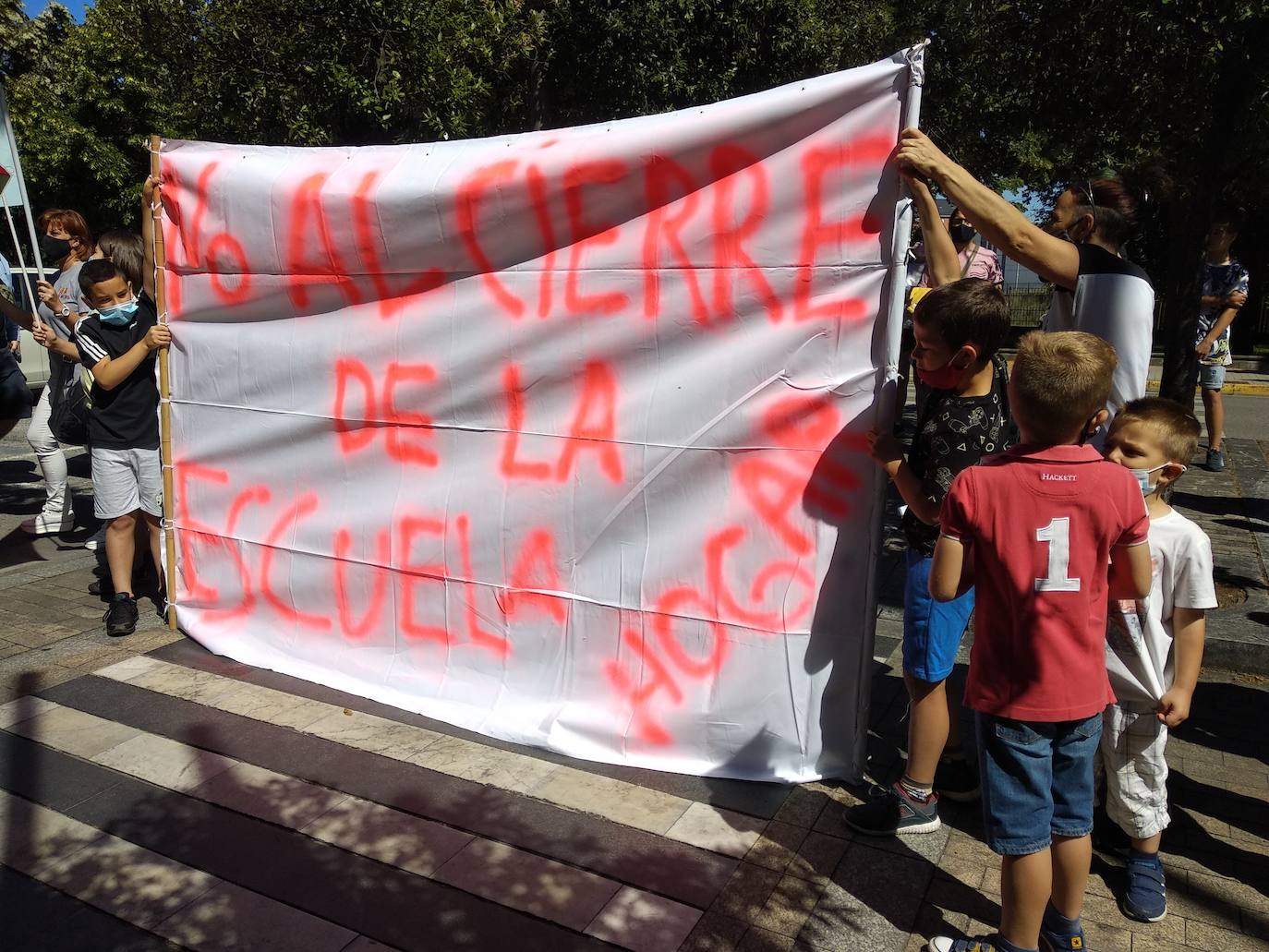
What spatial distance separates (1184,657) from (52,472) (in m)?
6.42

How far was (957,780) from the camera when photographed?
3.29m

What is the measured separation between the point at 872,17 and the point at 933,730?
1214 centimetres

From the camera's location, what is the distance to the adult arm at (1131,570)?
230 centimetres

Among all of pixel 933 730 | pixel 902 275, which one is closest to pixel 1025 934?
pixel 933 730

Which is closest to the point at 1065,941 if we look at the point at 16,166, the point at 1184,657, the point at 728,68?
the point at 1184,657

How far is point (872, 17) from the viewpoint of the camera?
13.0 meters

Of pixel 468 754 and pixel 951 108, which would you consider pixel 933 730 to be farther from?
pixel 951 108

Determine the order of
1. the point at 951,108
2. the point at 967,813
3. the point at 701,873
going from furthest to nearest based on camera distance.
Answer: the point at 951,108
the point at 967,813
the point at 701,873

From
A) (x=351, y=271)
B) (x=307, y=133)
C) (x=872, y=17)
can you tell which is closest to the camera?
(x=351, y=271)

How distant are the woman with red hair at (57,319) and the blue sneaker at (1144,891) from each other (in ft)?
16.3

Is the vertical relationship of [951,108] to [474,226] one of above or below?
above

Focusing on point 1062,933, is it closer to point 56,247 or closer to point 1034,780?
point 1034,780

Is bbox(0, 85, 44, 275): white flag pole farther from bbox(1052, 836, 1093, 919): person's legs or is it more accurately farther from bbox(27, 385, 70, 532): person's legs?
bbox(1052, 836, 1093, 919): person's legs

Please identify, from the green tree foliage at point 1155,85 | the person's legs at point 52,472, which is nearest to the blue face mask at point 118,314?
the person's legs at point 52,472
